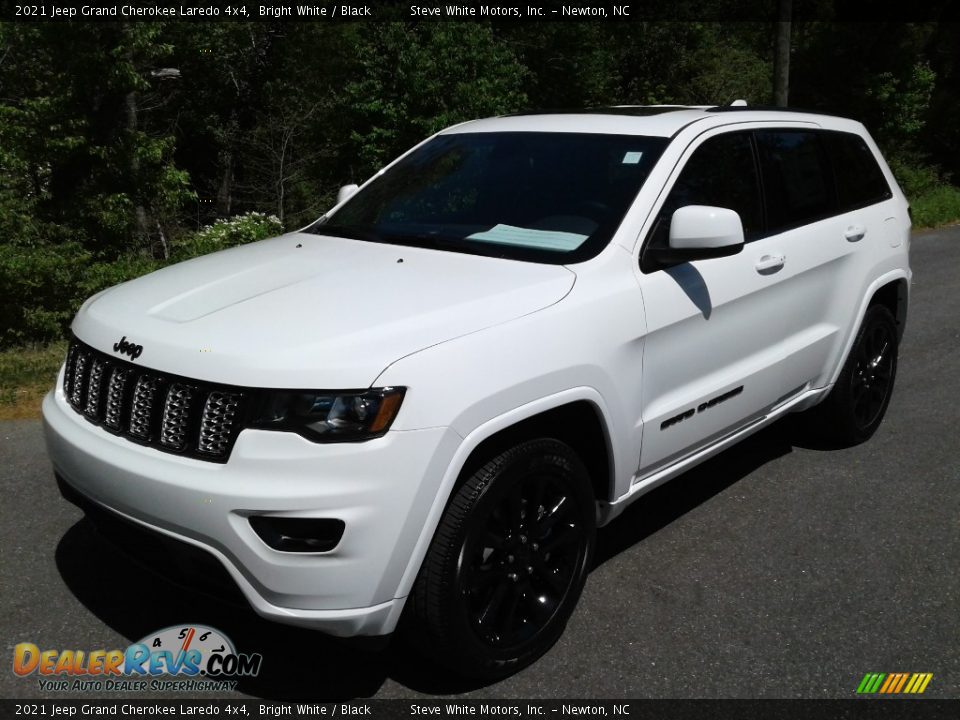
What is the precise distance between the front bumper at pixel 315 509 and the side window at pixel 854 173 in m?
3.18

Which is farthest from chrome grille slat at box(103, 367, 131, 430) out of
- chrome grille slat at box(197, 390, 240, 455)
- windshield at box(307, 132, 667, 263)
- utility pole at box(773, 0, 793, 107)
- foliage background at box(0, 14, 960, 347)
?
utility pole at box(773, 0, 793, 107)

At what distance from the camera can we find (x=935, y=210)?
53.4 feet

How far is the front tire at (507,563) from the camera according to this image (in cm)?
298

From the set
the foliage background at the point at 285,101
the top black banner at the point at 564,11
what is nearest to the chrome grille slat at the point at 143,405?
→ the foliage background at the point at 285,101

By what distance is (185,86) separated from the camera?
26422 mm

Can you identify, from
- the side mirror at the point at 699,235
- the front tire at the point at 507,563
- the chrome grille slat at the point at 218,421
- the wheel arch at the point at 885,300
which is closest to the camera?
the chrome grille slat at the point at 218,421

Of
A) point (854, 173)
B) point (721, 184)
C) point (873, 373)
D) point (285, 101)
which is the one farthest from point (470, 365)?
point (285, 101)

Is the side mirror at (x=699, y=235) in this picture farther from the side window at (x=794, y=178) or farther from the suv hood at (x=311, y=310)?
the side window at (x=794, y=178)

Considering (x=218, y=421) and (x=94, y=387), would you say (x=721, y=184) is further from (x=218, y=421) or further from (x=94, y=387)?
(x=94, y=387)

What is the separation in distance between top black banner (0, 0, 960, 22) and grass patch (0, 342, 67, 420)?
9045 mm

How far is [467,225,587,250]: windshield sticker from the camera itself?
12.2 ft

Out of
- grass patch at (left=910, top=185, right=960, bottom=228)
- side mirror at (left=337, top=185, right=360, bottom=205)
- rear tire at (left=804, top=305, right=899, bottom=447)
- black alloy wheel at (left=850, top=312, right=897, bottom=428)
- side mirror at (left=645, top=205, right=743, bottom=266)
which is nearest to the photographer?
side mirror at (left=645, top=205, right=743, bottom=266)

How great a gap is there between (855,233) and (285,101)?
21.4m

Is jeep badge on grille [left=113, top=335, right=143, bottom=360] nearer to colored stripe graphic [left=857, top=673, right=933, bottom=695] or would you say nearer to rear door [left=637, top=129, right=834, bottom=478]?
rear door [left=637, top=129, right=834, bottom=478]
